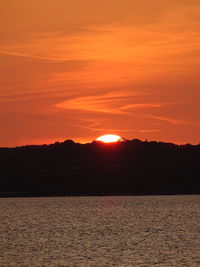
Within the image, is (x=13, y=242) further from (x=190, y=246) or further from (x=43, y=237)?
(x=190, y=246)

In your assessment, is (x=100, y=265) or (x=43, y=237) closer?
(x=100, y=265)

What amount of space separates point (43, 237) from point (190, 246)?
2848 centimetres

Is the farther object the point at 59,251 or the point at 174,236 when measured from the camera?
the point at 174,236

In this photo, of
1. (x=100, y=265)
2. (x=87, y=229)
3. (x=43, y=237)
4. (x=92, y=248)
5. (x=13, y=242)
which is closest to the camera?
(x=100, y=265)

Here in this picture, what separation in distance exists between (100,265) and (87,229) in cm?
6137

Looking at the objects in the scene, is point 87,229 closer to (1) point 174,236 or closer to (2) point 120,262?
(1) point 174,236

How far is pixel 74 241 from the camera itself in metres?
104

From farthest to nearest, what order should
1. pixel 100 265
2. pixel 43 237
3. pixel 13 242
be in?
pixel 43 237 → pixel 13 242 → pixel 100 265

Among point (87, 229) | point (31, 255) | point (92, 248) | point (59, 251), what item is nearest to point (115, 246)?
point (92, 248)

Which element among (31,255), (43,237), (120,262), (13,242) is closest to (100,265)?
(120,262)

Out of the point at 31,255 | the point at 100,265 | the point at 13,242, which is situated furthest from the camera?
the point at 13,242

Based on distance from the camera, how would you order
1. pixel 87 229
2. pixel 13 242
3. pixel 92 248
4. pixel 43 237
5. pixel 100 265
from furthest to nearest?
pixel 87 229 → pixel 43 237 → pixel 13 242 → pixel 92 248 → pixel 100 265

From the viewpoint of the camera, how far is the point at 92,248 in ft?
306

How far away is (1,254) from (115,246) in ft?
62.5
